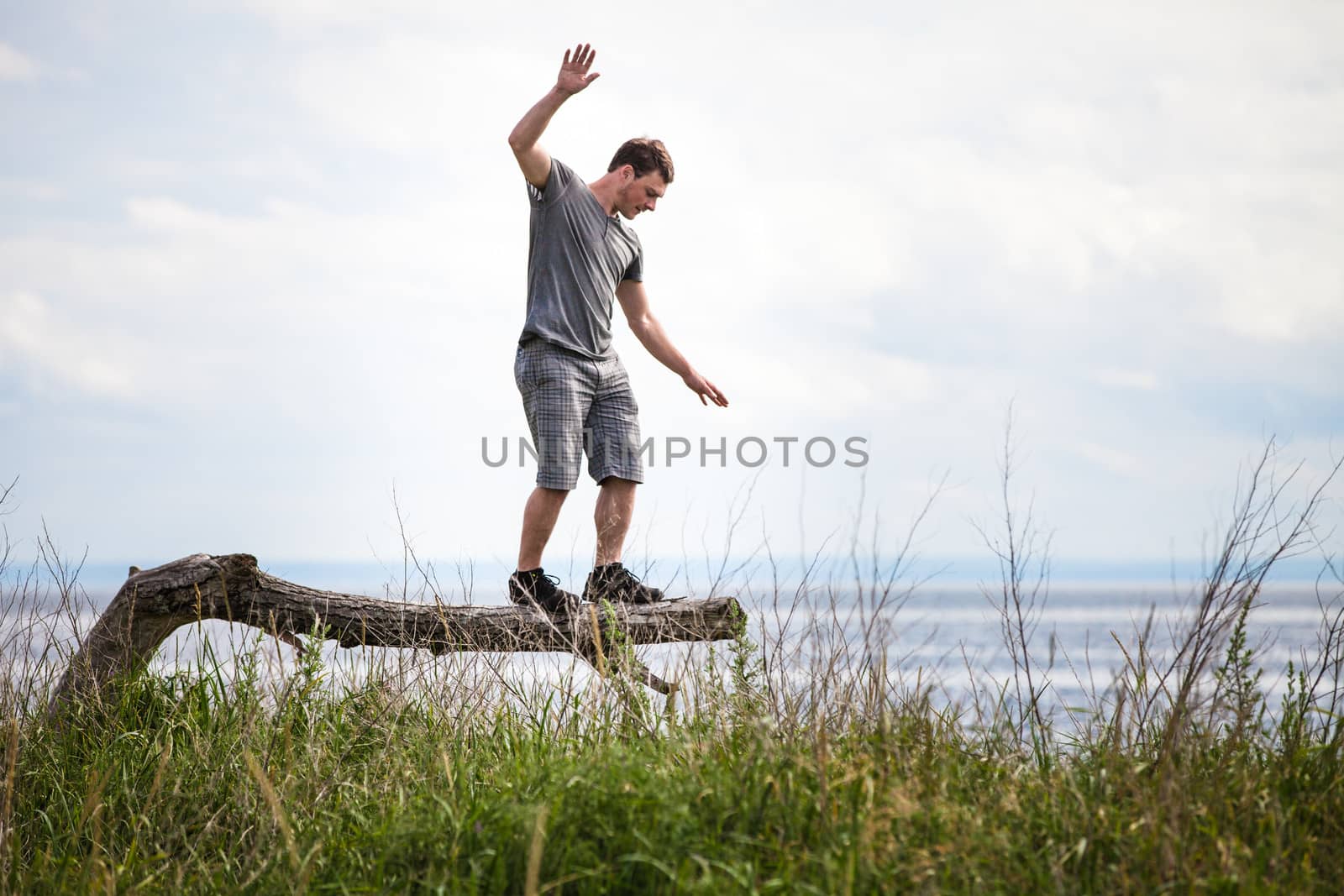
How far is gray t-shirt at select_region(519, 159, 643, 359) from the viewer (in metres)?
5.30

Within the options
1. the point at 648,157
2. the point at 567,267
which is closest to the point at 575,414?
the point at 567,267

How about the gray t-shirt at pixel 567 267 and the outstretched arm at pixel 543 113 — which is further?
the gray t-shirt at pixel 567 267

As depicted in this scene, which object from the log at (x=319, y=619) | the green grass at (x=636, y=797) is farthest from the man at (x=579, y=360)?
the green grass at (x=636, y=797)

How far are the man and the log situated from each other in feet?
0.70

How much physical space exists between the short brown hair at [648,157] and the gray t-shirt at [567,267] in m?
0.30

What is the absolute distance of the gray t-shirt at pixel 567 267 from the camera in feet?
17.4

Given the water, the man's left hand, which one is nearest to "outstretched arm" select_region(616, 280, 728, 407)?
the man's left hand

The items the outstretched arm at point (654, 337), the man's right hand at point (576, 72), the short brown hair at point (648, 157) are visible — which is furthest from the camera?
the outstretched arm at point (654, 337)

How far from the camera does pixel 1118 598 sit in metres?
73.2

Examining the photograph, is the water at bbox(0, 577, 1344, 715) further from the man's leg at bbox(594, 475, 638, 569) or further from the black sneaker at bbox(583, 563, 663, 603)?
the man's leg at bbox(594, 475, 638, 569)

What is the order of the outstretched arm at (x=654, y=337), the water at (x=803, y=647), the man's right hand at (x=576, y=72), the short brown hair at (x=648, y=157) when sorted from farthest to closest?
the outstretched arm at (x=654, y=337) < the short brown hair at (x=648, y=157) < the man's right hand at (x=576, y=72) < the water at (x=803, y=647)

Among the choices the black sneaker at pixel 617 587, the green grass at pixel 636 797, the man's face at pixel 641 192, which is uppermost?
the man's face at pixel 641 192

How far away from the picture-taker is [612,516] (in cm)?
544

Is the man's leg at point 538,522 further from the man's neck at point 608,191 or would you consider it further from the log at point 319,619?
the man's neck at point 608,191
